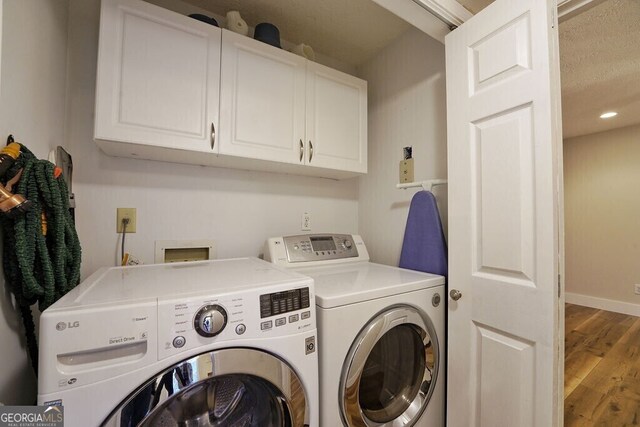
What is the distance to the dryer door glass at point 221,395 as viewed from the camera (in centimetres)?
64

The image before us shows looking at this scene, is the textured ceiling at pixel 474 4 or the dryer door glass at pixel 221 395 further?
the textured ceiling at pixel 474 4

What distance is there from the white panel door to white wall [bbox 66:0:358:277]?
1.01 metres

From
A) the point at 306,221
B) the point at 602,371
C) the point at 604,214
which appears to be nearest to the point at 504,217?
the point at 306,221

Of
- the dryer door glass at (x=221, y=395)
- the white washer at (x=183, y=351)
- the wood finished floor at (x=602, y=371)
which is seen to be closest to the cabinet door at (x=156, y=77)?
the white washer at (x=183, y=351)

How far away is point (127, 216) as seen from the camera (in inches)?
51.1

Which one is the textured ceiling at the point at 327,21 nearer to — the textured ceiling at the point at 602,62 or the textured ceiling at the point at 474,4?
the textured ceiling at the point at 474,4

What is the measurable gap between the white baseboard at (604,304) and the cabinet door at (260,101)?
396 cm

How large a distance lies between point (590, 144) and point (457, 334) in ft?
14.0

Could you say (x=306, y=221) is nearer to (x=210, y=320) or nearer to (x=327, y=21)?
(x=210, y=320)

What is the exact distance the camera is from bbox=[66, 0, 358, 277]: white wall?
48.3 inches

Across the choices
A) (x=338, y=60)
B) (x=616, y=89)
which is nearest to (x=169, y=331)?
(x=338, y=60)

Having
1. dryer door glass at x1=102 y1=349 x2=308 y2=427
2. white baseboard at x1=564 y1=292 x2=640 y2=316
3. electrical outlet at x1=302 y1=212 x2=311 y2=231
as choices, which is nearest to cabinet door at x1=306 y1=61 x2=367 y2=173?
electrical outlet at x1=302 y1=212 x2=311 y2=231

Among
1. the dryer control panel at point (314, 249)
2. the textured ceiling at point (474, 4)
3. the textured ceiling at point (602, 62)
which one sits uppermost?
the textured ceiling at point (602, 62)

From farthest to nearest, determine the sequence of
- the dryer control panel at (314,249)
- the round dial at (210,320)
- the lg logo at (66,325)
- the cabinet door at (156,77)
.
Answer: the dryer control panel at (314,249)
the cabinet door at (156,77)
the round dial at (210,320)
the lg logo at (66,325)
